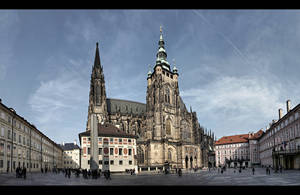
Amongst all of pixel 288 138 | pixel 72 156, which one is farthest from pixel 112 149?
pixel 72 156

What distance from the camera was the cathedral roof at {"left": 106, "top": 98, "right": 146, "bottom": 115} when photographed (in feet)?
305

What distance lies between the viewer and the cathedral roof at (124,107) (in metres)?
93.0

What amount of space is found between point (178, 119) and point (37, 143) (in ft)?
145

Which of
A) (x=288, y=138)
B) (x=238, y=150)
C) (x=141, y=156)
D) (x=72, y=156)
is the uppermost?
(x=288, y=138)

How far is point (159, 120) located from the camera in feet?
259

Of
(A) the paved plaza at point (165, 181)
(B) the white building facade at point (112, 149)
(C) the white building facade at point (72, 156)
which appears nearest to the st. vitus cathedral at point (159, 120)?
(B) the white building facade at point (112, 149)

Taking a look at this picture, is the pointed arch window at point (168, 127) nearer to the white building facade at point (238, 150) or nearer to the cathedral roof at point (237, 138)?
the white building facade at point (238, 150)

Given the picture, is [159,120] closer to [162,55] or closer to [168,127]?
[168,127]

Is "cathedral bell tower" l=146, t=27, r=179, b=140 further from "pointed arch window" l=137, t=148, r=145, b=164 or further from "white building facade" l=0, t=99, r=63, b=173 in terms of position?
"white building facade" l=0, t=99, r=63, b=173

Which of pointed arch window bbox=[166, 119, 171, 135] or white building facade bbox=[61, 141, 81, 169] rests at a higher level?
pointed arch window bbox=[166, 119, 171, 135]

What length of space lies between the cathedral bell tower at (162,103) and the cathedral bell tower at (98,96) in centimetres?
1521

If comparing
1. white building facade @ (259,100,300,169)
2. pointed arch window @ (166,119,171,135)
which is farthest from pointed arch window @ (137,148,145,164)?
white building facade @ (259,100,300,169)

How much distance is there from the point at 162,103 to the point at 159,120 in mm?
5679
